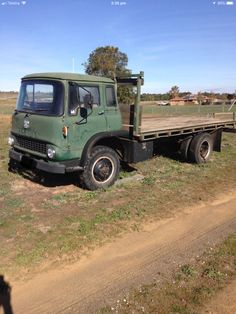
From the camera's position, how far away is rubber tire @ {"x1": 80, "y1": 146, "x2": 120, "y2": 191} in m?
7.46

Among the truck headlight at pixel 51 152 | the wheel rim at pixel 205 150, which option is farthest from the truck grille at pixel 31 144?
the wheel rim at pixel 205 150

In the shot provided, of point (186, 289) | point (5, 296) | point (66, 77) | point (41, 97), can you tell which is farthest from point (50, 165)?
point (186, 289)

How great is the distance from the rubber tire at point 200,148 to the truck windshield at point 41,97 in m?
4.86

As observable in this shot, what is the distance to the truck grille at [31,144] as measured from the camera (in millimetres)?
7180

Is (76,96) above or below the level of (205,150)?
above

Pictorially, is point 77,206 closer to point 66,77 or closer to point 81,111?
point 81,111

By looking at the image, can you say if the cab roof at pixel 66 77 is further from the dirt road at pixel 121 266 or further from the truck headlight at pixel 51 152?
the dirt road at pixel 121 266

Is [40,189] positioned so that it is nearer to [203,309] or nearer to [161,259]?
[161,259]

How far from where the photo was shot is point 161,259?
4.80m

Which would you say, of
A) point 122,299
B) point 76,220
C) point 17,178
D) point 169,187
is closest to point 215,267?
point 122,299

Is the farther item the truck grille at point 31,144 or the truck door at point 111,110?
the truck door at point 111,110

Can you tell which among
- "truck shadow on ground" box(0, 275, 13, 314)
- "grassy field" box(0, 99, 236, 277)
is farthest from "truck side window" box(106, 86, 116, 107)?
"truck shadow on ground" box(0, 275, 13, 314)

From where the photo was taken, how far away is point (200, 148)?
10586 mm

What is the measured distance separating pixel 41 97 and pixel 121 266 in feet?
13.4
